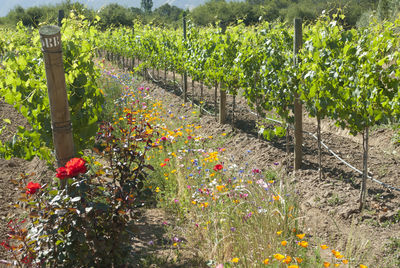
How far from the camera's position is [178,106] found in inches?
336

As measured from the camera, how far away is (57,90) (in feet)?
8.13

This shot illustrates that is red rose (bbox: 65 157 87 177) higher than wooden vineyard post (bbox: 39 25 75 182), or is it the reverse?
wooden vineyard post (bbox: 39 25 75 182)

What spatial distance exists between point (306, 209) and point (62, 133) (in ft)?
8.68

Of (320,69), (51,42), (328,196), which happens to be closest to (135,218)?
(51,42)

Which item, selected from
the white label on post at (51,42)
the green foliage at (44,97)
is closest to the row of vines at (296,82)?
the green foliage at (44,97)

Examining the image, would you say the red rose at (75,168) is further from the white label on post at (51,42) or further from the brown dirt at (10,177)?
the brown dirt at (10,177)

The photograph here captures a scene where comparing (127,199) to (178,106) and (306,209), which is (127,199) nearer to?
(306,209)

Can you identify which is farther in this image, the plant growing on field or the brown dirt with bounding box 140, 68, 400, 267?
the brown dirt with bounding box 140, 68, 400, 267

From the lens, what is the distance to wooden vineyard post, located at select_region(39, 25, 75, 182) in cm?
238

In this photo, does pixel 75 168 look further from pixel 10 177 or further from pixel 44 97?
pixel 10 177

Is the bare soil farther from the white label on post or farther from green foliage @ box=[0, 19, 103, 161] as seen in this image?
the white label on post

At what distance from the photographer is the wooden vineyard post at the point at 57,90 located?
7.81 feet

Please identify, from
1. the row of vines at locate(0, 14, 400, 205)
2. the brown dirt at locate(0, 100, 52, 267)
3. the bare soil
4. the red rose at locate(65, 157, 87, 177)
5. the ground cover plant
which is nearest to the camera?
the red rose at locate(65, 157, 87, 177)

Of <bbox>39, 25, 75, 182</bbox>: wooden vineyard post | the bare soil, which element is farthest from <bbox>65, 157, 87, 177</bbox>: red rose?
the bare soil
